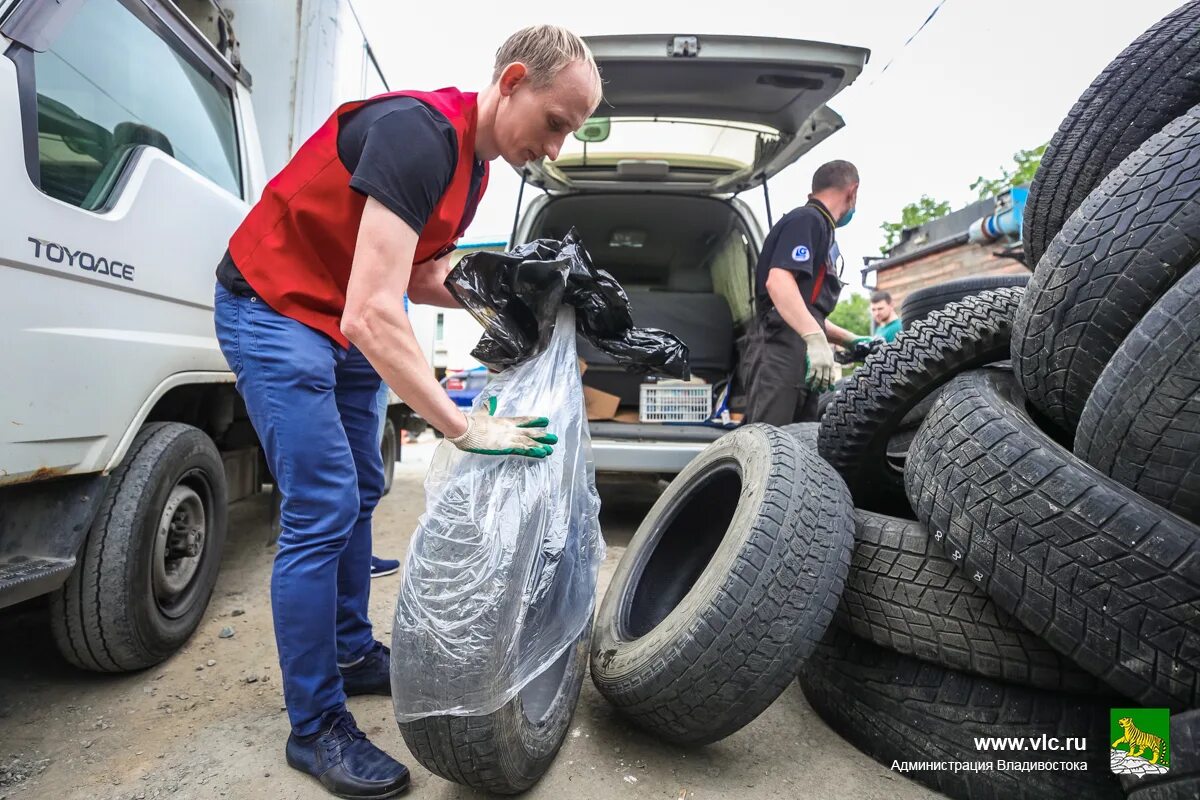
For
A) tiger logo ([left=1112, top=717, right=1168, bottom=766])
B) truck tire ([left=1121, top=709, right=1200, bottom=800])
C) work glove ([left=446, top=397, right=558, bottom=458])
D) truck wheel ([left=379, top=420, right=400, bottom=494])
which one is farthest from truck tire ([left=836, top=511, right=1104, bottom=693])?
truck wheel ([left=379, top=420, right=400, bottom=494])

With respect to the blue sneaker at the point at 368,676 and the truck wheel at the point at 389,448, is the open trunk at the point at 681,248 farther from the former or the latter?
the blue sneaker at the point at 368,676

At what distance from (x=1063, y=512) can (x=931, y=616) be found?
400 millimetres

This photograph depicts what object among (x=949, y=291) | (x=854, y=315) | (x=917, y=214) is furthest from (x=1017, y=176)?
(x=854, y=315)

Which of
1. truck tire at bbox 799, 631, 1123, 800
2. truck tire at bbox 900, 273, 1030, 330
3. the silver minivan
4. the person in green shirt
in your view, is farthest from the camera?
the person in green shirt

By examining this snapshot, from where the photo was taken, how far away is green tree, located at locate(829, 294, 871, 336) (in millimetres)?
23188

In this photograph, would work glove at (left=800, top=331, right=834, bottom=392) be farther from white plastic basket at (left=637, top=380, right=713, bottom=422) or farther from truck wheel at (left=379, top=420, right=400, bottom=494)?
truck wheel at (left=379, top=420, right=400, bottom=494)

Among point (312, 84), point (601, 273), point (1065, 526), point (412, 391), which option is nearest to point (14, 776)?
point (412, 391)

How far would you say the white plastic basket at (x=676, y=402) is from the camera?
3.84m

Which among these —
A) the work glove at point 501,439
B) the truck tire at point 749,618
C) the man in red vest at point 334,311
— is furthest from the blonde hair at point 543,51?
the truck tire at point 749,618

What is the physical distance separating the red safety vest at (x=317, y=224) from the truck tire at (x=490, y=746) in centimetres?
95

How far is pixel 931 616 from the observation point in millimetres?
1527

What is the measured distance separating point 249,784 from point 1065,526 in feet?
6.05

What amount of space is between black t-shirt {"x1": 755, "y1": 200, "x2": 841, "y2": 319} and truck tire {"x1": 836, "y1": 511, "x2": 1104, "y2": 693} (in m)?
1.77

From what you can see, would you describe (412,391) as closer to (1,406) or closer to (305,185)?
(305,185)
